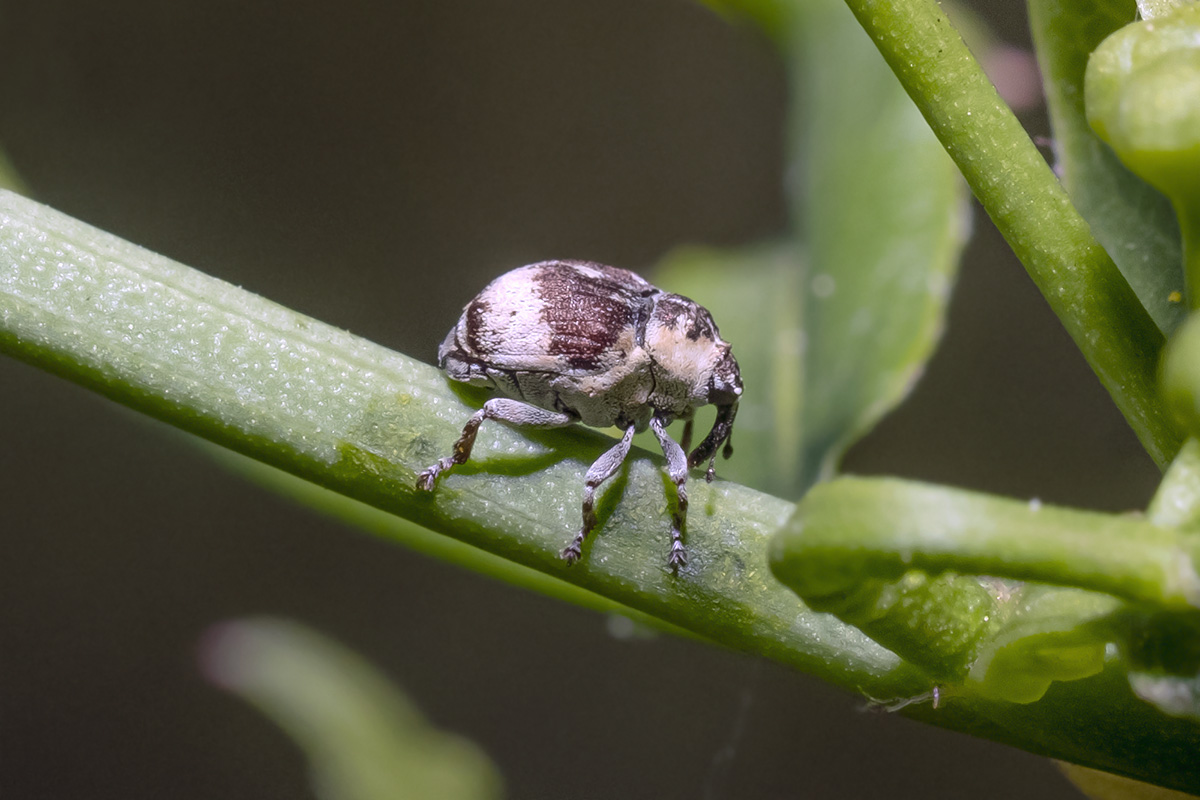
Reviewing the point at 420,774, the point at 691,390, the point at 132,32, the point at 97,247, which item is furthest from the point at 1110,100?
the point at 132,32

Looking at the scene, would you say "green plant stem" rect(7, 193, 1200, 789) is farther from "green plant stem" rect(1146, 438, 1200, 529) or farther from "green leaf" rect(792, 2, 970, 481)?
"green leaf" rect(792, 2, 970, 481)

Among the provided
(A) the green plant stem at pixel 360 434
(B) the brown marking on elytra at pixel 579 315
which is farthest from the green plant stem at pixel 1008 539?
(B) the brown marking on elytra at pixel 579 315

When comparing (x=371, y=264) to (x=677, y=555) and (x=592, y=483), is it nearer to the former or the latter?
(x=592, y=483)

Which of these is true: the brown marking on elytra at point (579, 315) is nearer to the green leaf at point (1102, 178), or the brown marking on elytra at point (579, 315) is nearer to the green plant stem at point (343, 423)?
the green plant stem at point (343, 423)


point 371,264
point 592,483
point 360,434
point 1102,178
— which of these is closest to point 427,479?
point 360,434

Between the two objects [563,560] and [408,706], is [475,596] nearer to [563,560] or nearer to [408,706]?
[408,706]
